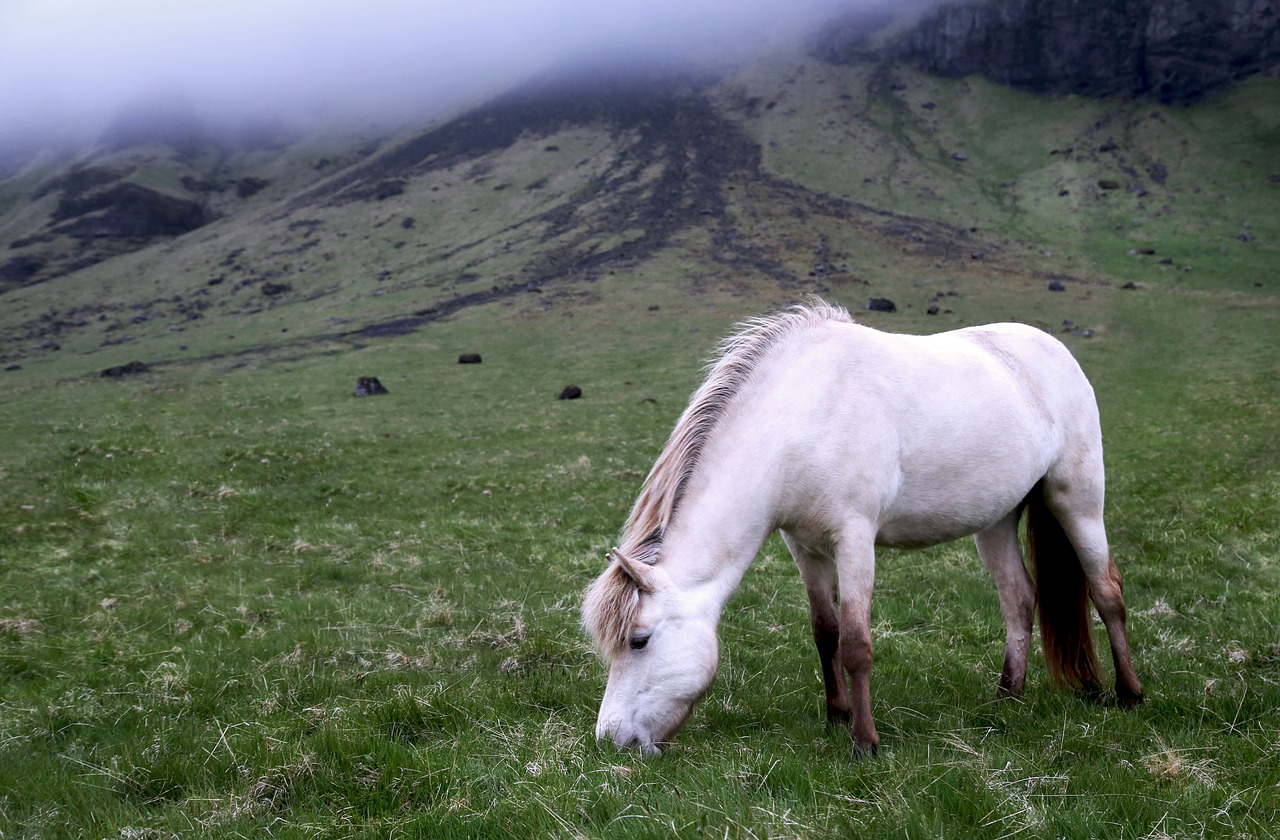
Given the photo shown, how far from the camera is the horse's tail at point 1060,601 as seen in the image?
22.4 feet

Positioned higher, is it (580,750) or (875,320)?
(580,750)

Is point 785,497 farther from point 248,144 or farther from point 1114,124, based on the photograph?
point 248,144

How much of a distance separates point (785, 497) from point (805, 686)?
2.14 m

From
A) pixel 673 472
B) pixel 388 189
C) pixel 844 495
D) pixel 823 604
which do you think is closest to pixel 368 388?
pixel 673 472

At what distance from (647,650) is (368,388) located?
36159 mm

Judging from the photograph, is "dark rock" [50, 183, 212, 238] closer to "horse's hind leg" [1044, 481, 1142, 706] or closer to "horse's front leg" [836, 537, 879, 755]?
"horse's front leg" [836, 537, 879, 755]

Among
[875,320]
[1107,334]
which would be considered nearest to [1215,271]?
[1107,334]

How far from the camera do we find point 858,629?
17.4 feet

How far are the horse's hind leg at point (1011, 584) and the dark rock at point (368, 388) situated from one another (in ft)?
115

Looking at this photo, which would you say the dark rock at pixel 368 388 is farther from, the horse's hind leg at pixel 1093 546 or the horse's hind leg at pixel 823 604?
the horse's hind leg at pixel 1093 546

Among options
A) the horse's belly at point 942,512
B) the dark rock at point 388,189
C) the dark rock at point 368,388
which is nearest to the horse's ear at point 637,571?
the horse's belly at point 942,512

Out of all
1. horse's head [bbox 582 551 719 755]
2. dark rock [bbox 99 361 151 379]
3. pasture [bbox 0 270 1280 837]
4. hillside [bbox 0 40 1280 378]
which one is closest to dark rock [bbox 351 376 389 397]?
pasture [bbox 0 270 1280 837]

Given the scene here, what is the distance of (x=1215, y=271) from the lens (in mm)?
65062

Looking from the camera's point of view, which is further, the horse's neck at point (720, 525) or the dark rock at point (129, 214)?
Answer: the dark rock at point (129, 214)
